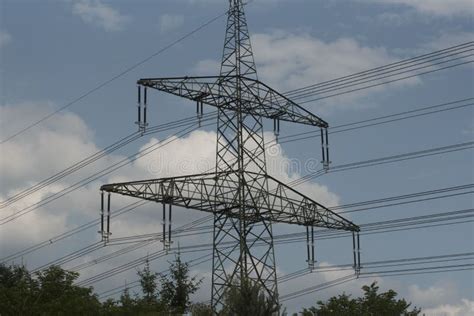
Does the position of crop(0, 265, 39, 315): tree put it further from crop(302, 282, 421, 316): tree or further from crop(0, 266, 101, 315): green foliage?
crop(302, 282, 421, 316): tree

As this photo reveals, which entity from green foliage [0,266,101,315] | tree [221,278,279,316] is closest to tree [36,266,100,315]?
green foliage [0,266,101,315]

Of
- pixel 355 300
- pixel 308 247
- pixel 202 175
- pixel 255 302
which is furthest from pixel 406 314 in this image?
pixel 255 302

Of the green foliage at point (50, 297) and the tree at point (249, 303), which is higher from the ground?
the green foliage at point (50, 297)

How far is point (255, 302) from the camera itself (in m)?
28.8

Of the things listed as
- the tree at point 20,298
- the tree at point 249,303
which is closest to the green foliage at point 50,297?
the tree at point 20,298

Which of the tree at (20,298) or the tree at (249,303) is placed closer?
the tree at (249,303)

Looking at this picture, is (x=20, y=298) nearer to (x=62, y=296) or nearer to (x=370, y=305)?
(x=62, y=296)

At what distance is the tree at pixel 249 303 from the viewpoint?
28734 mm

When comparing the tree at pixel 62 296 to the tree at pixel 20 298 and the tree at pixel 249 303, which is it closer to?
the tree at pixel 20 298

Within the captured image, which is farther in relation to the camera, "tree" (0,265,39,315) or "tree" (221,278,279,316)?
"tree" (0,265,39,315)

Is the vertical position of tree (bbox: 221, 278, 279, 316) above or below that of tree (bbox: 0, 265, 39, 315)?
below

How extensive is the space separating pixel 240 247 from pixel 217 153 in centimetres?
564

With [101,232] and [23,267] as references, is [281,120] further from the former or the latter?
[23,267]

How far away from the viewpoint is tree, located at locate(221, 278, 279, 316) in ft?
94.3
